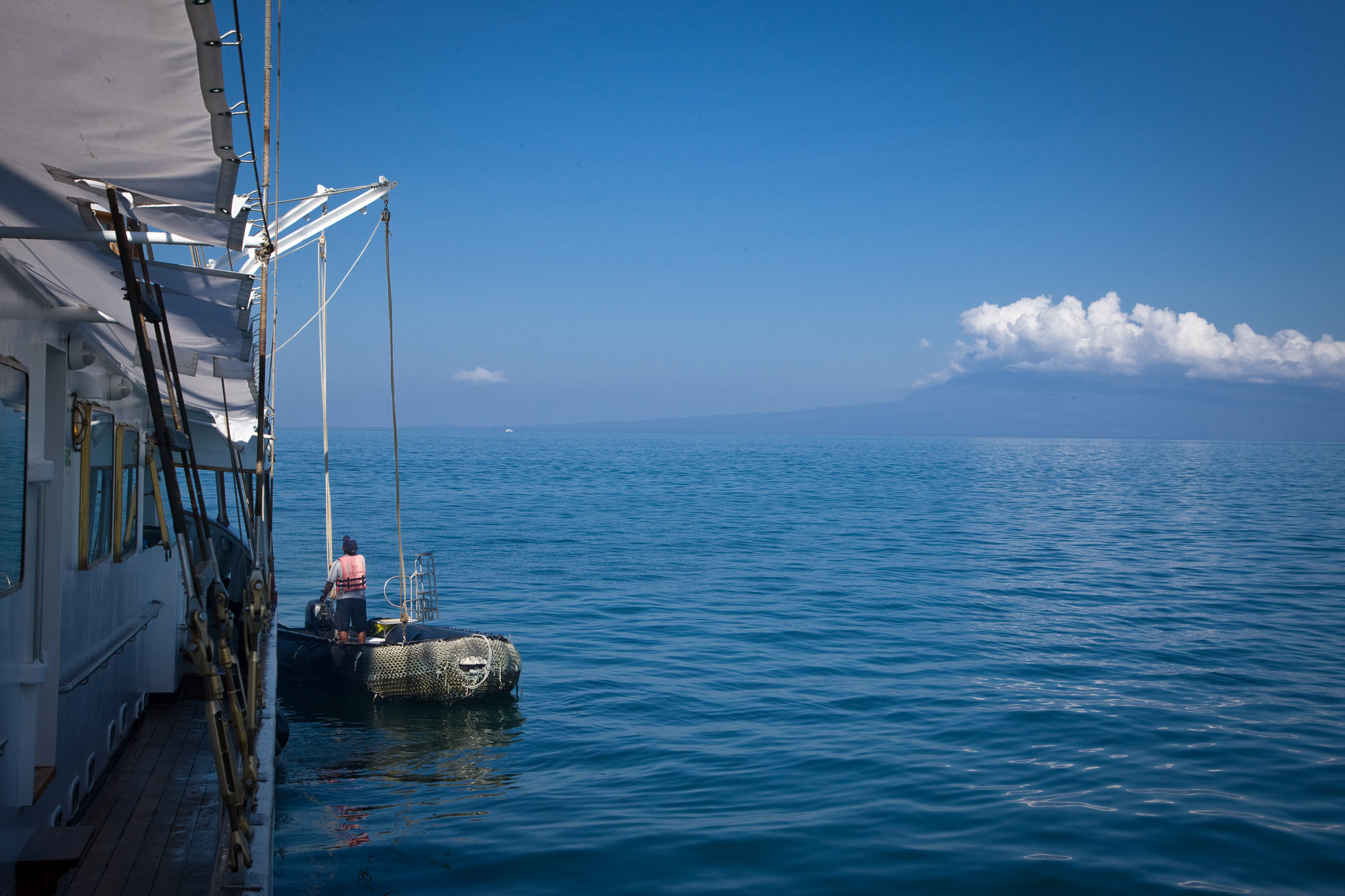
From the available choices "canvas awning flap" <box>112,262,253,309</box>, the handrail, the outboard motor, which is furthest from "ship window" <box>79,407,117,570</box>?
the outboard motor

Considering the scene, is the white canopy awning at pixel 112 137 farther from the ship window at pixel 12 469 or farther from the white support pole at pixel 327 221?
the white support pole at pixel 327 221

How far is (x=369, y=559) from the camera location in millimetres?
28781

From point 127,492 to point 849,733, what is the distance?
897cm

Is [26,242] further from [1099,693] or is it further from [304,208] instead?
[1099,693]

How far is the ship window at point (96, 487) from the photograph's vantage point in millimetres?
6215

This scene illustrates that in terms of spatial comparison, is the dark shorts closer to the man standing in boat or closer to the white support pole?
the man standing in boat

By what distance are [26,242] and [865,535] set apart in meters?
36.1

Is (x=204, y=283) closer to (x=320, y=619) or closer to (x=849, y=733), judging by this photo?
(x=849, y=733)

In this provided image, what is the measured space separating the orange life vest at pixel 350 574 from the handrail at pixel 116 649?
4.89 m

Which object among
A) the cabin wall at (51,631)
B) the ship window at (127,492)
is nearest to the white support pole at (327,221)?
the ship window at (127,492)

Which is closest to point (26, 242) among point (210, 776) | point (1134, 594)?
point (210, 776)

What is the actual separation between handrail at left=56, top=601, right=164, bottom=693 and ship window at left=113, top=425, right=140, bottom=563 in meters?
0.65

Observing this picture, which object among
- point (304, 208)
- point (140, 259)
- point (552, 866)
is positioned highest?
point (304, 208)

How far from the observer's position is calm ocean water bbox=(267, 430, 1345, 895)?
8.51 metres
